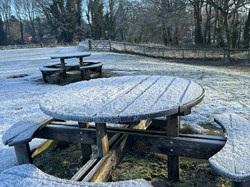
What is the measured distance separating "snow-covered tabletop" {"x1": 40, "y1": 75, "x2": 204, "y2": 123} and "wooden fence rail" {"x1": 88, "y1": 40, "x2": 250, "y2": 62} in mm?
13700

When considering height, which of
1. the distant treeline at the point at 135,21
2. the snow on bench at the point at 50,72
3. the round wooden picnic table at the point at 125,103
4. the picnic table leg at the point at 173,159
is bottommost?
the picnic table leg at the point at 173,159

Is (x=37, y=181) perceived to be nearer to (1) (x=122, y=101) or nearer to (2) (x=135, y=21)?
(1) (x=122, y=101)

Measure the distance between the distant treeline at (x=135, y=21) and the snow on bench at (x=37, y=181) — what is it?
17318mm

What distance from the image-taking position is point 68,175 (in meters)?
2.71

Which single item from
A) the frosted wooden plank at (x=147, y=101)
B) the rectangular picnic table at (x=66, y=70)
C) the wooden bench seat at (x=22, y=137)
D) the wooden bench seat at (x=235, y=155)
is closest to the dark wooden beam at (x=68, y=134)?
the wooden bench seat at (x=22, y=137)

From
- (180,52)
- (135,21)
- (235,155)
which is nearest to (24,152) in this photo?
(235,155)

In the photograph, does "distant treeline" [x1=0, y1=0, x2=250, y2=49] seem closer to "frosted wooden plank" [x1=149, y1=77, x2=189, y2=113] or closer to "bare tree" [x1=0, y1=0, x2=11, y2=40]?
"bare tree" [x1=0, y1=0, x2=11, y2=40]

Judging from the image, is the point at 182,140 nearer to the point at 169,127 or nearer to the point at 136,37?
the point at 169,127

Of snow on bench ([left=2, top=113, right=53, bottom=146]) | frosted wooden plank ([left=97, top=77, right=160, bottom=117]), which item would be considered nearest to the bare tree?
snow on bench ([left=2, top=113, right=53, bottom=146])

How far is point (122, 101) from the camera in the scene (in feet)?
6.93

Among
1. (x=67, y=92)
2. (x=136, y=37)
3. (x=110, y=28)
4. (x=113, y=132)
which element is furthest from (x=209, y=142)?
(x=110, y=28)

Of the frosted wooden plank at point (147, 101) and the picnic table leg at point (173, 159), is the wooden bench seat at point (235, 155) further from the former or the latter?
the frosted wooden plank at point (147, 101)

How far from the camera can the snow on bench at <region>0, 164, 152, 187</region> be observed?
1526 mm

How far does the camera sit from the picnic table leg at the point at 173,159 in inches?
90.2
